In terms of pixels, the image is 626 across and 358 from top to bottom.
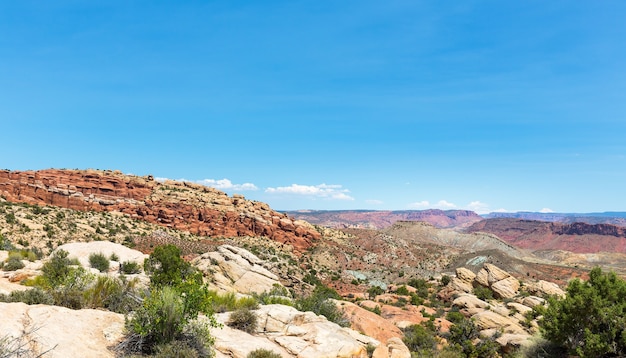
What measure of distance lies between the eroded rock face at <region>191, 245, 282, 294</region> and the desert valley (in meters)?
0.14

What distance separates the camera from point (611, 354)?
54.2 feet

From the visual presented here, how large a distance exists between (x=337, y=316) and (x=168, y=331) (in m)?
9.29

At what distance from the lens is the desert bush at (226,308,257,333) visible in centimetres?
1111

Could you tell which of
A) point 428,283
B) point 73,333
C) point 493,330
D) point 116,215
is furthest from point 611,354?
point 116,215

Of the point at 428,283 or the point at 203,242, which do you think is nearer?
the point at 428,283

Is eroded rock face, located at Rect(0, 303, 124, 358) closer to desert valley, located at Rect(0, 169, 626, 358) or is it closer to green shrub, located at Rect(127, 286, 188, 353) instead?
desert valley, located at Rect(0, 169, 626, 358)

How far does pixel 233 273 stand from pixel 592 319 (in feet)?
73.0

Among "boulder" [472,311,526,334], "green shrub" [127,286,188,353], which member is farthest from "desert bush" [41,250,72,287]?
"boulder" [472,311,526,334]

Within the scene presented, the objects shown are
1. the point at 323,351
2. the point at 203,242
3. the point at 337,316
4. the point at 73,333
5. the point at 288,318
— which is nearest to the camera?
the point at 73,333

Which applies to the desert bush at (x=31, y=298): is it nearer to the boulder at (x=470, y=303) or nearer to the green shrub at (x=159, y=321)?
the green shrub at (x=159, y=321)

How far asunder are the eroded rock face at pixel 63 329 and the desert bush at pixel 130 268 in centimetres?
1249

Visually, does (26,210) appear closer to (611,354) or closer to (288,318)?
(288,318)

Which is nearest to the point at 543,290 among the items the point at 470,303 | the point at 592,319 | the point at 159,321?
the point at 470,303

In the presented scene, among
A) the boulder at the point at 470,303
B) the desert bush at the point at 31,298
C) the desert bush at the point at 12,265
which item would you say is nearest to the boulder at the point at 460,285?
the boulder at the point at 470,303
